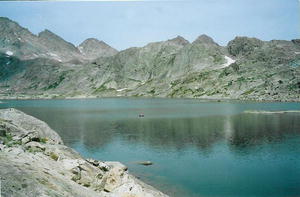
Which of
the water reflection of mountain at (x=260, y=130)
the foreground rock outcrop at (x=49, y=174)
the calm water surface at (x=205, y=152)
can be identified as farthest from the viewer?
the water reflection of mountain at (x=260, y=130)

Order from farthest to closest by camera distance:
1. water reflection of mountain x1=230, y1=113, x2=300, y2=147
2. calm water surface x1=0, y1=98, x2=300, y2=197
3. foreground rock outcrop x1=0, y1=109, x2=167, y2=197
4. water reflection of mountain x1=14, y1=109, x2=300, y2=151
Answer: water reflection of mountain x1=230, y1=113, x2=300, y2=147 → water reflection of mountain x1=14, y1=109, x2=300, y2=151 → calm water surface x1=0, y1=98, x2=300, y2=197 → foreground rock outcrop x1=0, y1=109, x2=167, y2=197

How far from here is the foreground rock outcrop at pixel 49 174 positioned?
67.5ft

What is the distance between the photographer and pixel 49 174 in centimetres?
2461

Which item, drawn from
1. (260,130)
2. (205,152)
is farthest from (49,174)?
(260,130)

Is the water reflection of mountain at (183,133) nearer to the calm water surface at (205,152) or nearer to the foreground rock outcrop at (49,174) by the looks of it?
the calm water surface at (205,152)

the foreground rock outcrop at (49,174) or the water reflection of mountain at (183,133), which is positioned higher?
the foreground rock outcrop at (49,174)

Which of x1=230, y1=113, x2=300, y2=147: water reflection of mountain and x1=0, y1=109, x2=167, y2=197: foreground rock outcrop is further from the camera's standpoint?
x1=230, y1=113, x2=300, y2=147: water reflection of mountain

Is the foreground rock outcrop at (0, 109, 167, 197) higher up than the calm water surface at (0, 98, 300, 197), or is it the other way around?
the foreground rock outcrop at (0, 109, 167, 197)

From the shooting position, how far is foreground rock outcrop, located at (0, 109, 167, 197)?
2058cm

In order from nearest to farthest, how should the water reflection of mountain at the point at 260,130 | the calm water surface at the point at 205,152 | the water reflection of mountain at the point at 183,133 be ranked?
the calm water surface at the point at 205,152, the water reflection of mountain at the point at 183,133, the water reflection of mountain at the point at 260,130

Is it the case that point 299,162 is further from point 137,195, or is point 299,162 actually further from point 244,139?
point 137,195

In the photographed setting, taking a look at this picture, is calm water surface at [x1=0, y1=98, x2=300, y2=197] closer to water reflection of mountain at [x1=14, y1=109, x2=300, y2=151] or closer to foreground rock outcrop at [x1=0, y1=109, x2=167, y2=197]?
water reflection of mountain at [x1=14, y1=109, x2=300, y2=151]

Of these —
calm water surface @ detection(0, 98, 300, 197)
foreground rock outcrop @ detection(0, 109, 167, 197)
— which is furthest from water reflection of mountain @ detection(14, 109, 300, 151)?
foreground rock outcrop @ detection(0, 109, 167, 197)

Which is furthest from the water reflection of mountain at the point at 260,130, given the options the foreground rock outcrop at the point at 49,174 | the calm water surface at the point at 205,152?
the foreground rock outcrop at the point at 49,174
